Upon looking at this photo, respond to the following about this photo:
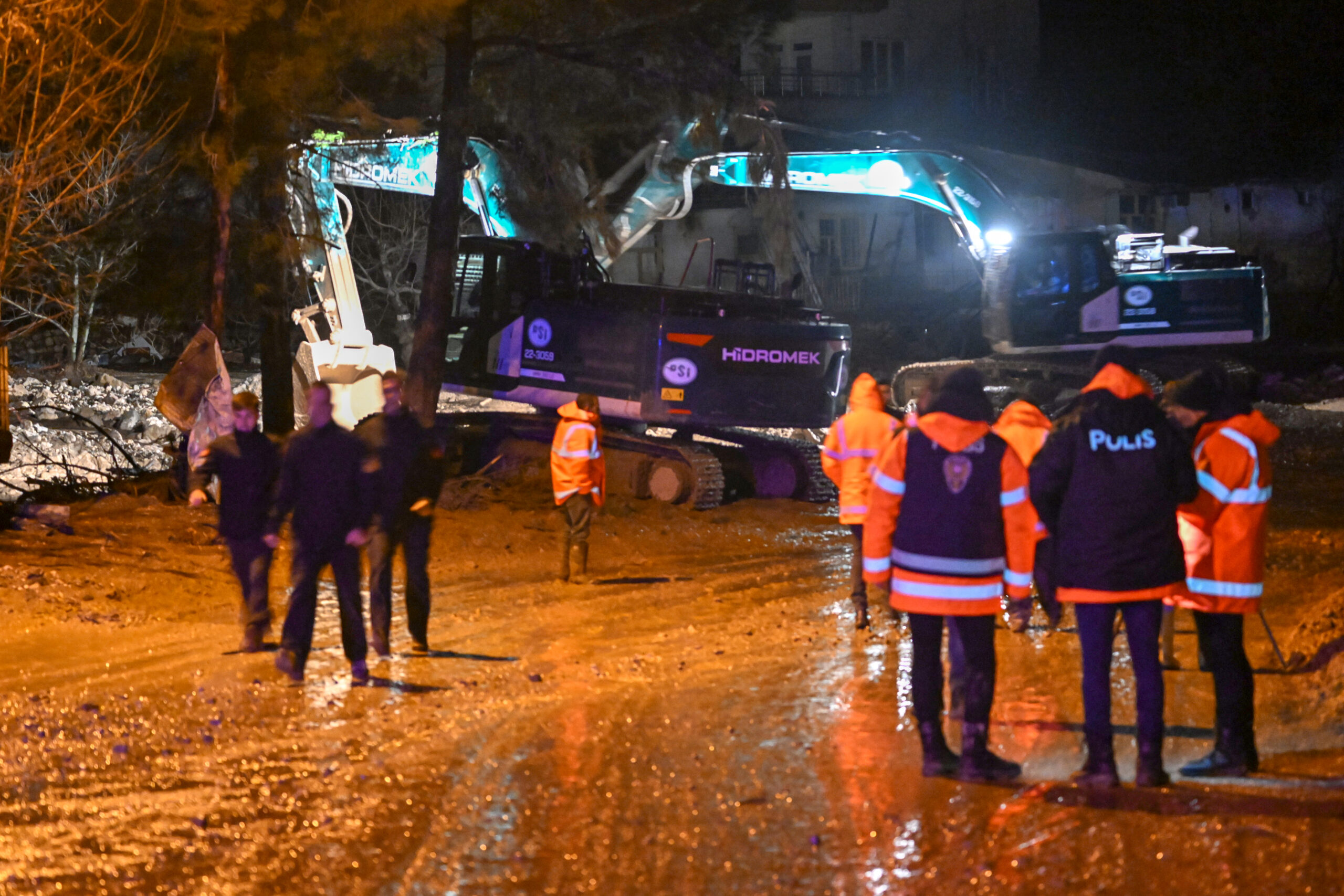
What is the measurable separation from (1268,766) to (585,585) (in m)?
6.52

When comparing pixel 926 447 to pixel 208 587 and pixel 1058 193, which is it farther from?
pixel 1058 193

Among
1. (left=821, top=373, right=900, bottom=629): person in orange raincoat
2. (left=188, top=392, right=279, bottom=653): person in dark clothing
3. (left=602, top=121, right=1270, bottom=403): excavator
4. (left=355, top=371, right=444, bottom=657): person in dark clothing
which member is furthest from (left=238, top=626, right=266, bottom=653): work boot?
(left=602, top=121, right=1270, bottom=403): excavator

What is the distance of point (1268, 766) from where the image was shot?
20.9 ft

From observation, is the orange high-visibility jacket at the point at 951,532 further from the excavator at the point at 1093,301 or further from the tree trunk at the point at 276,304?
the excavator at the point at 1093,301

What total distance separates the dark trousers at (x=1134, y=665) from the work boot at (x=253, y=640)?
5.50m

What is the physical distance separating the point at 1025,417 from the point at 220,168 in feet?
29.3

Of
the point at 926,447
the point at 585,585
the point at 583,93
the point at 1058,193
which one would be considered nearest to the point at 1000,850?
the point at 926,447

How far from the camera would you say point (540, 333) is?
16.7 meters

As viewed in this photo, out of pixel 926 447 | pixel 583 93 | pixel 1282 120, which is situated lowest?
pixel 926 447

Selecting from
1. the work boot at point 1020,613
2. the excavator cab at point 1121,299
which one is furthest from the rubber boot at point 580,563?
the excavator cab at point 1121,299

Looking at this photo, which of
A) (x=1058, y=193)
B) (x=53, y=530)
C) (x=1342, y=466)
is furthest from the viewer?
(x=1058, y=193)

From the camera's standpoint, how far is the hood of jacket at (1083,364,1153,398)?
602 centimetres

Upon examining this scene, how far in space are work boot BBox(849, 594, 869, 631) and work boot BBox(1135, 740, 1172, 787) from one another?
390 cm

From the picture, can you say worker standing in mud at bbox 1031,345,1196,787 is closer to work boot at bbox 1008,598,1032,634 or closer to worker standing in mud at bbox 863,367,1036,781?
worker standing in mud at bbox 863,367,1036,781
